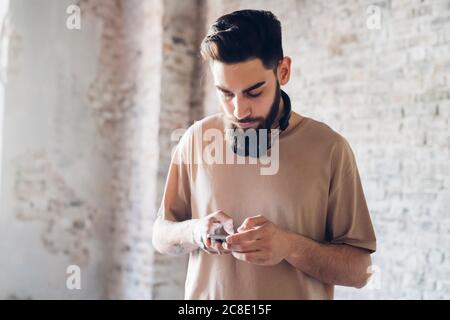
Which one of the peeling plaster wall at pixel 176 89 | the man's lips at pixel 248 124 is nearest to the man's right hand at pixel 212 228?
the man's lips at pixel 248 124

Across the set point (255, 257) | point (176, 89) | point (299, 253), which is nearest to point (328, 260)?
point (299, 253)

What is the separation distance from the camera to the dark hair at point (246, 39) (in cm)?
141

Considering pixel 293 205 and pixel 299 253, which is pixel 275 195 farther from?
pixel 299 253

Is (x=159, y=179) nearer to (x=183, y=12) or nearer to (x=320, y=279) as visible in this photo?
(x=183, y=12)

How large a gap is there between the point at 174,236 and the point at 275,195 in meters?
0.37

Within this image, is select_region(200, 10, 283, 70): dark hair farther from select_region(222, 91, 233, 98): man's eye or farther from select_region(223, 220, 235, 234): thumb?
select_region(223, 220, 235, 234): thumb

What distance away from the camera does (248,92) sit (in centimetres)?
145

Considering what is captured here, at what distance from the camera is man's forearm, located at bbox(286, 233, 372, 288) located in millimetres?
1395

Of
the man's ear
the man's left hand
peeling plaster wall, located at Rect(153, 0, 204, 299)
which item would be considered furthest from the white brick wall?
the man's left hand

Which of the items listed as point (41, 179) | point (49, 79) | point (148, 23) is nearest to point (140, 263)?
point (41, 179)

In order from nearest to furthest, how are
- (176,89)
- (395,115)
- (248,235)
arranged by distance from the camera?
1. (248,235)
2. (395,115)
3. (176,89)

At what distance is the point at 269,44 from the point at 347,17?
2213 millimetres

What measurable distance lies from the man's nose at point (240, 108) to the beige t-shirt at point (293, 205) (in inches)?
5.4
